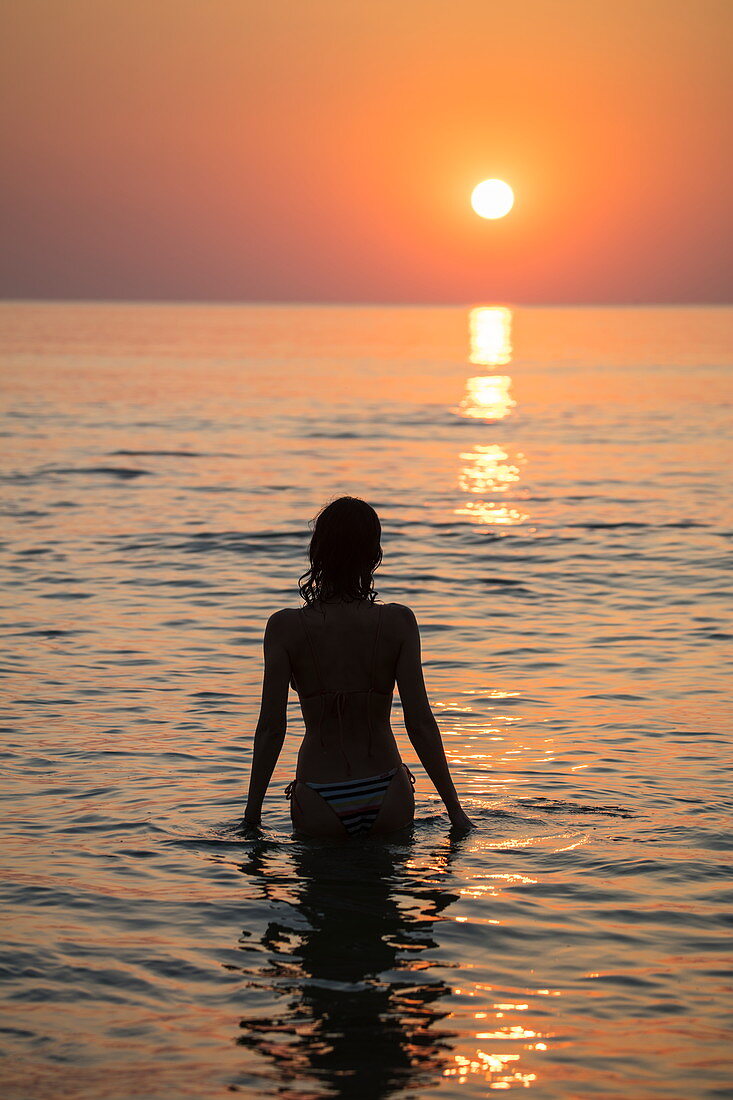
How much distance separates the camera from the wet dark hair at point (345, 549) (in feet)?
19.8

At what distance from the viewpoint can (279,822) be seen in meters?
7.54

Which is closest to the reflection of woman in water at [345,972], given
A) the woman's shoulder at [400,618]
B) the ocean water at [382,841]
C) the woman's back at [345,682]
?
the ocean water at [382,841]

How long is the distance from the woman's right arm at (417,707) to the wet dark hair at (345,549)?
28 cm

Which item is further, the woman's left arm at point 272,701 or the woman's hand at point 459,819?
the woman's hand at point 459,819

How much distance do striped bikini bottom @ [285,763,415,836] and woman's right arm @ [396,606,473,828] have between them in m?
0.14

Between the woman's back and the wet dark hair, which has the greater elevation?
the wet dark hair

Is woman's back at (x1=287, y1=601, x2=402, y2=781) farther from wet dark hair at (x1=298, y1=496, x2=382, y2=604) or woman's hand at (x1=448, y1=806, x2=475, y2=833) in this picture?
woman's hand at (x1=448, y1=806, x2=475, y2=833)

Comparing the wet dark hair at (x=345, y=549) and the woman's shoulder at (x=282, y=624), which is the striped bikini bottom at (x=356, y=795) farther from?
the wet dark hair at (x=345, y=549)

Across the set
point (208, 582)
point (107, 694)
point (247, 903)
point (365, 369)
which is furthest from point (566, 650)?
point (365, 369)

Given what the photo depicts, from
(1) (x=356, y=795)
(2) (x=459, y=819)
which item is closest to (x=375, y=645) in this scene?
(1) (x=356, y=795)

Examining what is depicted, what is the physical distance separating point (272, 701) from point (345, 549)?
85 centimetres

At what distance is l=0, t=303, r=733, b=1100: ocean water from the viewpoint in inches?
197

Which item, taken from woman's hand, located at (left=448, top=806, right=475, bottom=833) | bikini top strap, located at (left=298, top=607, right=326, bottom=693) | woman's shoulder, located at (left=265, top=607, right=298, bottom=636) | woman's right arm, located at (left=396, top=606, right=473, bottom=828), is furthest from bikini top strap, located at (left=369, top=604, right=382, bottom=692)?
woman's hand, located at (left=448, top=806, right=475, bottom=833)

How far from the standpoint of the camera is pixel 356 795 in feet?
21.4
